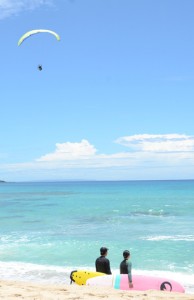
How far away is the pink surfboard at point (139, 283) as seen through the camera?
1188 centimetres

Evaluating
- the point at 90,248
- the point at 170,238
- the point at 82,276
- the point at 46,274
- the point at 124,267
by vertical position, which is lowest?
the point at 46,274

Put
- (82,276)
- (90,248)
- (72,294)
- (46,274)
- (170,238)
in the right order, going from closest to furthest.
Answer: (72,294) → (82,276) → (46,274) → (90,248) → (170,238)

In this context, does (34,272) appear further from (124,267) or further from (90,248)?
(124,267)

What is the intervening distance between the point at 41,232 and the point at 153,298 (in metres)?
21.0

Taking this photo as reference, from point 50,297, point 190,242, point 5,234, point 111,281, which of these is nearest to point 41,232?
point 5,234

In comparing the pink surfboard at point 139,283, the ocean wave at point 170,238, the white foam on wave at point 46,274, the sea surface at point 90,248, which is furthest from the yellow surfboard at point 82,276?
the ocean wave at point 170,238

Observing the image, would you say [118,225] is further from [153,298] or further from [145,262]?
[153,298]

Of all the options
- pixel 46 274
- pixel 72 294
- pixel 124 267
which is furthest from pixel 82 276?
pixel 46 274

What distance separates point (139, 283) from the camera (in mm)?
12422

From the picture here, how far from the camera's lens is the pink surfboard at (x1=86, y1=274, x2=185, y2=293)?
1188 cm

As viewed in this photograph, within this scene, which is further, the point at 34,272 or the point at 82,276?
the point at 34,272

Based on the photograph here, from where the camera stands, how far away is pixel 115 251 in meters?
21.2

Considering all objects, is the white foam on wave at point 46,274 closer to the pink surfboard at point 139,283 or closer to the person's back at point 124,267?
the pink surfboard at point 139,283

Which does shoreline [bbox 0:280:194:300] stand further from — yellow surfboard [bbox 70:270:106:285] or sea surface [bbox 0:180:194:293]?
sea surface [bbox 0:180:194:293]
